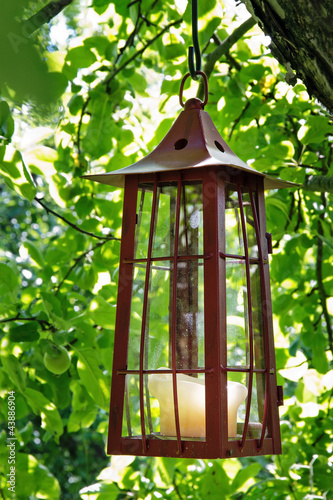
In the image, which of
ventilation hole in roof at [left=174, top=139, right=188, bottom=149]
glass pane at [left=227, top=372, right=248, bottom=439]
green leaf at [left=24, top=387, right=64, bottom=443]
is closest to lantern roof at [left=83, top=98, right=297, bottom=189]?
ventilation hole in roof at [left=174, top=139, right=188, bottom=149]

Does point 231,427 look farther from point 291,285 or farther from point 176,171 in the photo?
point 291,285

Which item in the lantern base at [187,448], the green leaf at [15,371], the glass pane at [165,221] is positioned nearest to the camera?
the lantern base at [187,448]

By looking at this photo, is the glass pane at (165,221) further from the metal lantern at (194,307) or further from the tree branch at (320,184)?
the tree branch at (320,184)

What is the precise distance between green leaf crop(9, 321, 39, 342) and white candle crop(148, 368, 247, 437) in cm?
45

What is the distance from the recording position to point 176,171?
2.65 ft

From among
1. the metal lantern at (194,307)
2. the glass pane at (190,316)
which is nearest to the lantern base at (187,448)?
the metal lantern at (194,307)

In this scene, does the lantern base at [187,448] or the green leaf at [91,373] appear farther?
the green leaf at [91,373]

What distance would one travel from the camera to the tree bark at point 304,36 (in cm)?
73

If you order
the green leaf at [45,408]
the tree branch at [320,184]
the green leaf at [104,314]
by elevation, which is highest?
the tree branch at [320,184]

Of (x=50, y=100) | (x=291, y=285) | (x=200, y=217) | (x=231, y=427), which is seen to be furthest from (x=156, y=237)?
(x=291, y=285)

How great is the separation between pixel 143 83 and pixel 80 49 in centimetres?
34

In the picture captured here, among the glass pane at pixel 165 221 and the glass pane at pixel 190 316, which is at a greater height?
the glass pane at pixel 165 221

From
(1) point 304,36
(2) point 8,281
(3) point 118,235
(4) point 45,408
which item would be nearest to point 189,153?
(1) point 304,36

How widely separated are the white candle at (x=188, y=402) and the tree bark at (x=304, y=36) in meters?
0.43
